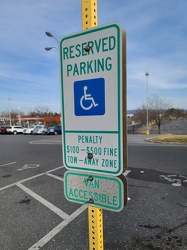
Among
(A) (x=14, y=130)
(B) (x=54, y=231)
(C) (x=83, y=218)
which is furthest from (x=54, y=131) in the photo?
(B) (x=54, y=231)

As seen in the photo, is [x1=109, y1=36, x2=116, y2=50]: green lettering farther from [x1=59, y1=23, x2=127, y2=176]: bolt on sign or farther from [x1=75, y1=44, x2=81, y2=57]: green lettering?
[x1=75, y1=44, x2=81, y2=57]: green lettering

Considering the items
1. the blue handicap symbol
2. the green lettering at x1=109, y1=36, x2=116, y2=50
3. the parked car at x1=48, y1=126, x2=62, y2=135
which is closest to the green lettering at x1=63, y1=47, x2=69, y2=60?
the blue handicap symbol

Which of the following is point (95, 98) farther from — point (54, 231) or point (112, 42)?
point (54, 231)

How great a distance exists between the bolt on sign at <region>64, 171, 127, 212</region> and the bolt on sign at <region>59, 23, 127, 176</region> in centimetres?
6

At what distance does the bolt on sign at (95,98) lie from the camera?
1259mm

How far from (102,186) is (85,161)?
200 mm

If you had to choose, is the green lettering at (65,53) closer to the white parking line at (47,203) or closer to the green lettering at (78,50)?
the green lettering at (78,50)

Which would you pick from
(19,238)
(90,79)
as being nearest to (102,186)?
(90,79)

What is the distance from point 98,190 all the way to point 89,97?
0.62 meters

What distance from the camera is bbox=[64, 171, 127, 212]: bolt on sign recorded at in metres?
1.32

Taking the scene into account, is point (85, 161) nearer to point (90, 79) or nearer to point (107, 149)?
point (107, 149)

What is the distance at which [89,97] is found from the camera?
4.43ft

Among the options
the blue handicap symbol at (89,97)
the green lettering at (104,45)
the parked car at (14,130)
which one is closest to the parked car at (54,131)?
the parked car at (14,130)

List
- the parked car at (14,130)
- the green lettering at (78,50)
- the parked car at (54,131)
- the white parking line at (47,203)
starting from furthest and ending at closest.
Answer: the parked car at (14,130) < the parked car at (54,131) < the white parking line at (47,203) < the green lettering at (78,50)
